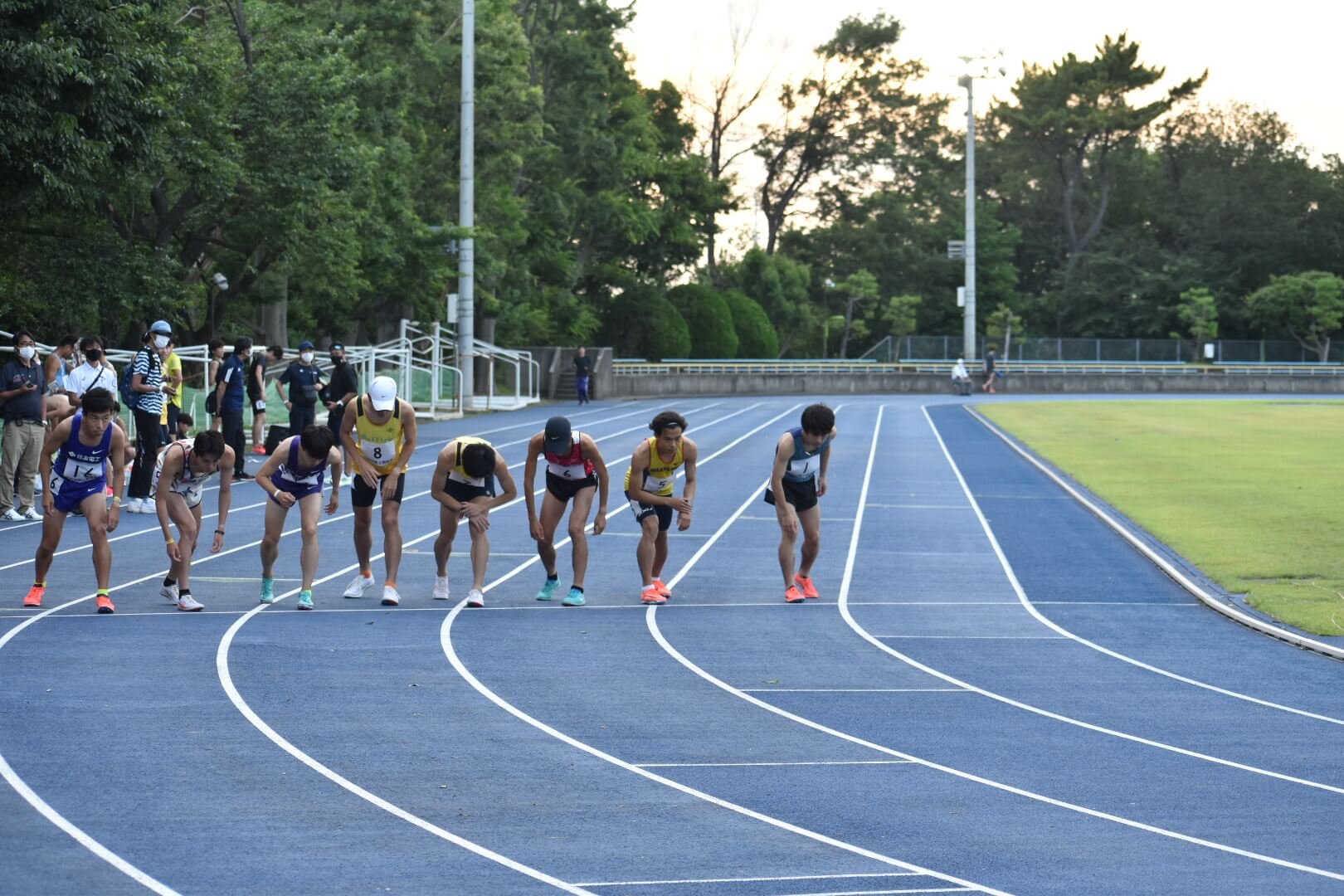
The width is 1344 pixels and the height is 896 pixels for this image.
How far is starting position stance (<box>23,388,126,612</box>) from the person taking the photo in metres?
12.0

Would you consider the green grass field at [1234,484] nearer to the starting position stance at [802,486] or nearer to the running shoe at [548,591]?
the starting position stance at [802,486]

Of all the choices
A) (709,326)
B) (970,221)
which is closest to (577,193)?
(709,326)

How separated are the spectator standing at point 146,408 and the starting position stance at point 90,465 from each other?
6.41 meters

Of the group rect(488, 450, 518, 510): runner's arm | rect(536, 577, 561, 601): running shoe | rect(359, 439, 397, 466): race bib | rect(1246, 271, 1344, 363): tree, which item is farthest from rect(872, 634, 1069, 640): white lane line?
rect(1246, 271, 1344, 363): tree

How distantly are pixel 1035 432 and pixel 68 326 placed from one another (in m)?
21.0

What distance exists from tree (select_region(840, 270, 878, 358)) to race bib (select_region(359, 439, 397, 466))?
62879 millimetres

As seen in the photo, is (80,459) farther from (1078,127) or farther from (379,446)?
(1078,127)

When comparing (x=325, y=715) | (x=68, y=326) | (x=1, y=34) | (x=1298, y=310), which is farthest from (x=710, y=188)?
(x=325, y=715)

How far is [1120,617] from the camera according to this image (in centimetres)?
1359

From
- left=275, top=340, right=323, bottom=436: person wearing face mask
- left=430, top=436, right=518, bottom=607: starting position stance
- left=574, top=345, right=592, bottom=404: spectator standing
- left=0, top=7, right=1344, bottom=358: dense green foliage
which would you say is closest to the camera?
left=430, top=436, right=518, bottom=607: starting position stance

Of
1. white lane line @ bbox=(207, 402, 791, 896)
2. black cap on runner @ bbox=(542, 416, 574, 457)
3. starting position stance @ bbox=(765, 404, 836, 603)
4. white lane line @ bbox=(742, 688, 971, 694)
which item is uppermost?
black cap on runner @ bbox=(542, 416, 574, 457)

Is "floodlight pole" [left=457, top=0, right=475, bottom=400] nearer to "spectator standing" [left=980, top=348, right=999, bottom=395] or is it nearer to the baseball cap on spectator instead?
the baseball cap on spectator

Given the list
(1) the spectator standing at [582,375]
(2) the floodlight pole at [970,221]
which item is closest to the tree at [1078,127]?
(2) the floodlight pole at [970,221]

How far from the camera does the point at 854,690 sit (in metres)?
10.5
